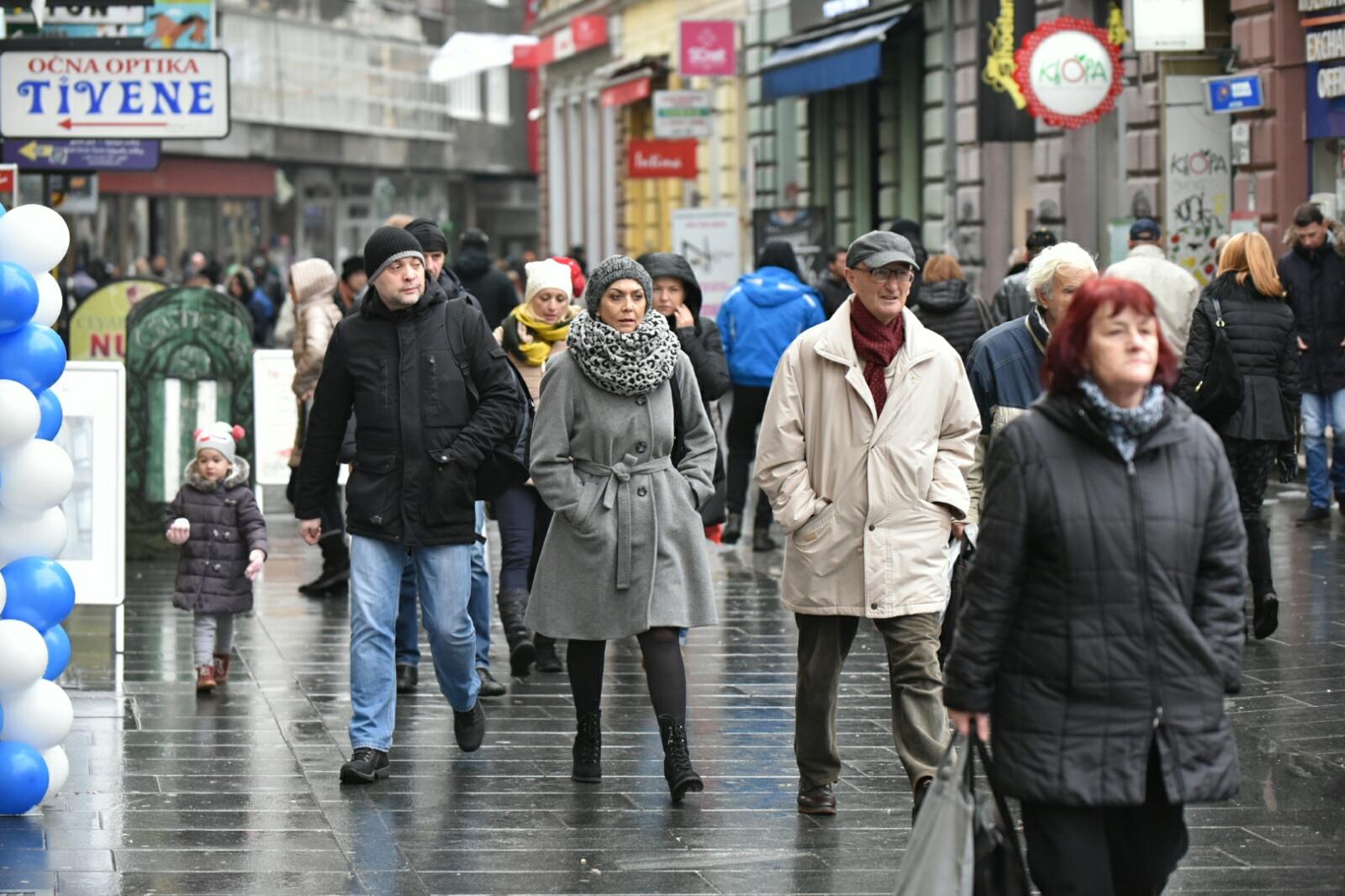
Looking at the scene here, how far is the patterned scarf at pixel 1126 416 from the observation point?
4910 millimetres

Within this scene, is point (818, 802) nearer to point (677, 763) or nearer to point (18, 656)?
point (677, 763)

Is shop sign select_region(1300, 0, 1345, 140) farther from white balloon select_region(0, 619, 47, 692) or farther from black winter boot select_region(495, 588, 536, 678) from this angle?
white balloon select_region(0, 619, 47, 692)

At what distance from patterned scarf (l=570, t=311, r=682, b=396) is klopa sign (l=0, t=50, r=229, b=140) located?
654 centimetres

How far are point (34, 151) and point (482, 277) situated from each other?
427cm

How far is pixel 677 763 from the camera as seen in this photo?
780 cm

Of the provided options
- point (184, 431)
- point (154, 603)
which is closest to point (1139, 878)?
point (154, 603)

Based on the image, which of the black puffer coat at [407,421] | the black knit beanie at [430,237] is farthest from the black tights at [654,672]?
the black knit beanie at [430,237]

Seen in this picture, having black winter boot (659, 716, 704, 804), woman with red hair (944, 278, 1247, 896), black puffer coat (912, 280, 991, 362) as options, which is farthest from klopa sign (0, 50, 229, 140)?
woman with red hair (944, 278, 1247, 896)

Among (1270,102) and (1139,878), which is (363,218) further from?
(1139,878)

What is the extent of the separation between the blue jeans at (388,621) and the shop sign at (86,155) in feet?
33.3

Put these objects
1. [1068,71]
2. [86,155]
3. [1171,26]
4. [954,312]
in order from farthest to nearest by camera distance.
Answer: [86,155] → [1068,71] → [1171,26] → [954,312]

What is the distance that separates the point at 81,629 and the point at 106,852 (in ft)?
16.5

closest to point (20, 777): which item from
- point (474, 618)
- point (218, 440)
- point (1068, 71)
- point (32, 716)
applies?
point (32, 716)

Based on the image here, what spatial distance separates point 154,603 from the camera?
509 inches
